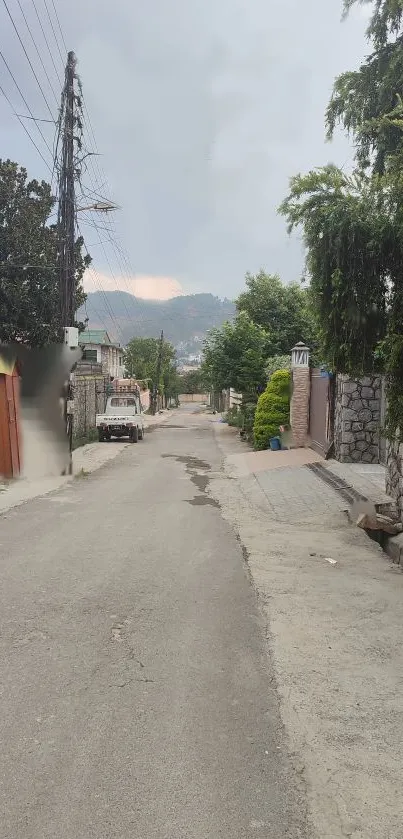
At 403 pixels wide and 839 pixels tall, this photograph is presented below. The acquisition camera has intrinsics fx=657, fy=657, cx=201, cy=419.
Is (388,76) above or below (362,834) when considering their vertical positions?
above

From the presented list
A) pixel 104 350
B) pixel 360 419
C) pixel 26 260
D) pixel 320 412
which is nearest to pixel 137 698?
pixel 360 419

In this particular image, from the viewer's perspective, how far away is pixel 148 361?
78438 mm

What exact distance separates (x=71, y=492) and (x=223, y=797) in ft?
34.1

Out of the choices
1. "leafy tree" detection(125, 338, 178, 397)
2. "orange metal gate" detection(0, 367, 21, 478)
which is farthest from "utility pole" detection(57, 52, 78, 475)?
"leafy tree" detection(125, 338, 178, 397)

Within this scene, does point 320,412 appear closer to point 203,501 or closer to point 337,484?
point 337,484

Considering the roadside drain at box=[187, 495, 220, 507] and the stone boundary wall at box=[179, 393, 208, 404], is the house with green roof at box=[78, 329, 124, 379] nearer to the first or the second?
the roadside drain at box=[187, 495, 220, 507]

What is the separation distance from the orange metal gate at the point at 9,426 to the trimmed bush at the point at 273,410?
9.60 meters

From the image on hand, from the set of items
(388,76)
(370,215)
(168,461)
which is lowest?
(168,461)

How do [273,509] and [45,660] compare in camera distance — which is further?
[273,509]

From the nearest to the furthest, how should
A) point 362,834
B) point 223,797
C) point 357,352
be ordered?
point 362,834 → point 223,797 → point 357,352

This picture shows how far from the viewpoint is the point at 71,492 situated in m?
13.1

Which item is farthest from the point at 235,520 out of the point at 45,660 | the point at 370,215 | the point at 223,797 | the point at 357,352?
the point at 223,797

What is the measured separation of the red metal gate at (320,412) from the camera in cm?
1709

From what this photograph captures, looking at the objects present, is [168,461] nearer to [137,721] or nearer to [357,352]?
[357,352]
